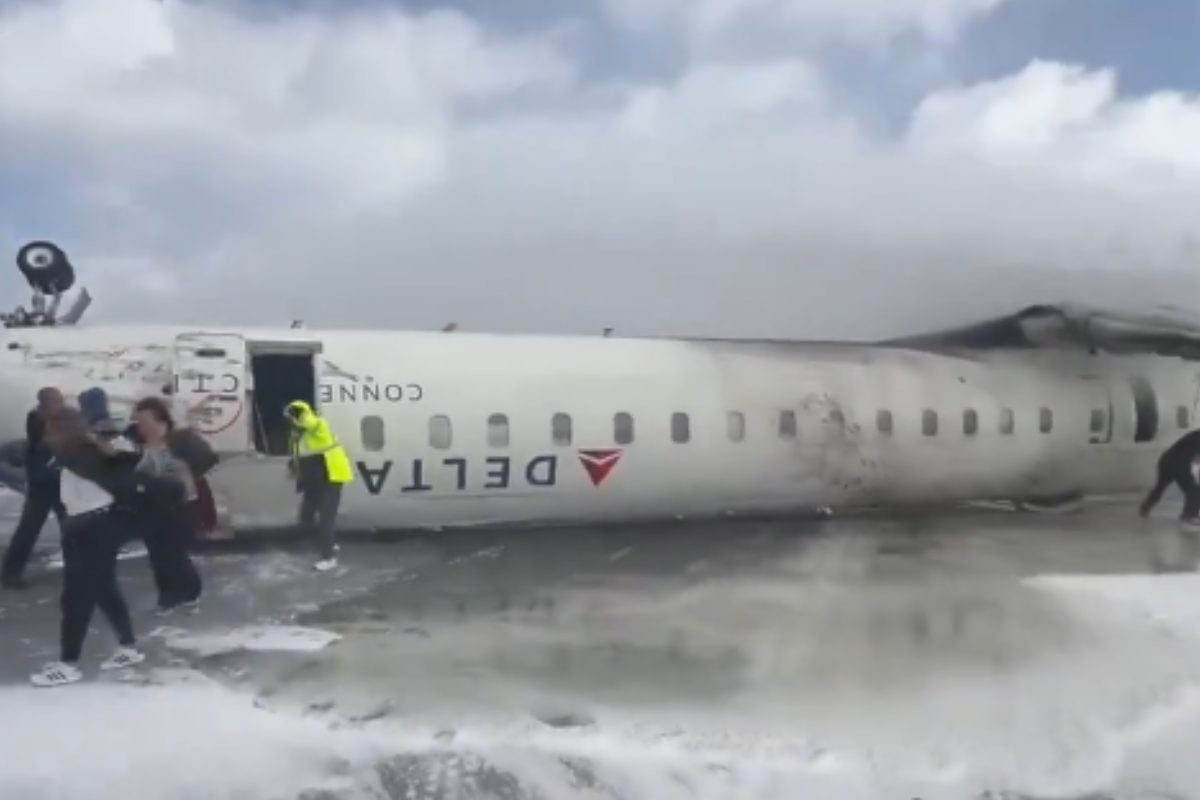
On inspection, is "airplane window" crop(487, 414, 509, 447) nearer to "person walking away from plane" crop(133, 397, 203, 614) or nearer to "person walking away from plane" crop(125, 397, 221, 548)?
"person walking away from plane" crop(125, 397, 221, 548)

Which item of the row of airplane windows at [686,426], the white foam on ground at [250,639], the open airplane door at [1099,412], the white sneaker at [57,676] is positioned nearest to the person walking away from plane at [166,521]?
the white foam on ground at [250,639]

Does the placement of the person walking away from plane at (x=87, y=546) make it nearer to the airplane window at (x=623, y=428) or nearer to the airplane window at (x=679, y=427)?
the airplane window at (x=623, y=428)

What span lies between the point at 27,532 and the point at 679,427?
13.3 feet

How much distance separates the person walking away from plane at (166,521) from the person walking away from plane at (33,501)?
1.52 feet

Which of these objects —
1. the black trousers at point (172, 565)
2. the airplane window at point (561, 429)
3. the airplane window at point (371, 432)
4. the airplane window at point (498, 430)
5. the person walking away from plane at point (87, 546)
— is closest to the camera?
the person walking away from plane at point (87, 546)

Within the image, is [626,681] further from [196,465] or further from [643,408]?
[643,408]

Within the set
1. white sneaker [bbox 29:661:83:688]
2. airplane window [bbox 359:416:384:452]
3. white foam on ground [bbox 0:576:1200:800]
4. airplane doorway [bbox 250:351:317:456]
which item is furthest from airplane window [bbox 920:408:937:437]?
white sneaker [bbox 29:661:83:688]

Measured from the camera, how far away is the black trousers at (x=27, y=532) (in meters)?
6.26

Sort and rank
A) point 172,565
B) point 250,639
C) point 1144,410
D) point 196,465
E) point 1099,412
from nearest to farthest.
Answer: point 250,639, point 172,565, point 196,465, point 1099,412, point 1144,410

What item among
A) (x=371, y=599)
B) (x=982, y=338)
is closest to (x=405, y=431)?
(x=371, y=599)

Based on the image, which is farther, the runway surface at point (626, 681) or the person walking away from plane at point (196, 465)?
the person walking away from plane at point (196, 465)

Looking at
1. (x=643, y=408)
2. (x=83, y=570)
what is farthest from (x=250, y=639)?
(x=643, y=408)

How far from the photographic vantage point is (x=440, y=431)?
771 cm

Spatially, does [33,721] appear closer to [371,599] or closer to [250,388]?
[371,599]
